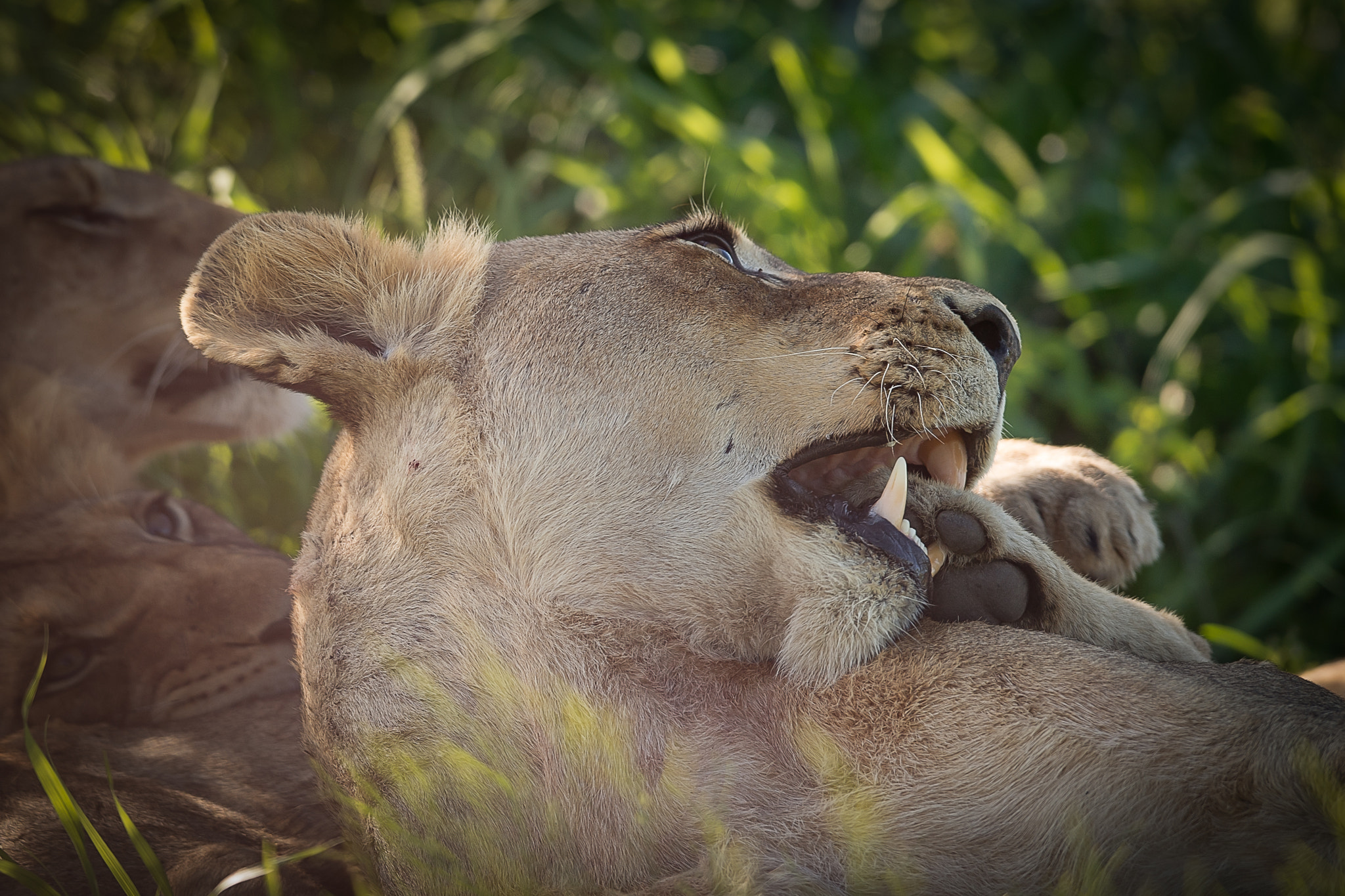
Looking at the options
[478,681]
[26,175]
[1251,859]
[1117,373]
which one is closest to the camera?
[1251,859]

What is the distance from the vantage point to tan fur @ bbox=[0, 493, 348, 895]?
1.71 m

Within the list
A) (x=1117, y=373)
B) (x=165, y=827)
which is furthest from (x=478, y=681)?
(x=1117, y=373)

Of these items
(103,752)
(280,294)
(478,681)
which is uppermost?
(280,294)

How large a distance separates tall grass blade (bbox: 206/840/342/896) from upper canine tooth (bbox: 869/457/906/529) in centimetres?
91

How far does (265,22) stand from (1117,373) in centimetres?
339

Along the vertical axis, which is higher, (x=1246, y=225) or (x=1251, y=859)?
(x=1246, y=225)

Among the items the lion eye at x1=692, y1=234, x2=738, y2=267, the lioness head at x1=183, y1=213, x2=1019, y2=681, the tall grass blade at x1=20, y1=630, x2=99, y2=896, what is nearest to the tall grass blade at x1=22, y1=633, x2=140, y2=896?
the tall grass blade at x1=20, y1=630, x2=99, y2=896

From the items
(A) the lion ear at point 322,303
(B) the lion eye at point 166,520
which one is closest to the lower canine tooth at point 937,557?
(A) the lion ear at point 322,303

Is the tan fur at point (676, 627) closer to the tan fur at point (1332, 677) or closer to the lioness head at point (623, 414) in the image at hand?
the lioness head at point (623, 414)

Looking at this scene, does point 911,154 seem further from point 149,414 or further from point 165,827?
point 165,827

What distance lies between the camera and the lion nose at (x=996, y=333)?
170 cm

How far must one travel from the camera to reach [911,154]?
12.9ft

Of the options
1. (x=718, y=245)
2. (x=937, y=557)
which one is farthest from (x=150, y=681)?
(x=937, y=557)

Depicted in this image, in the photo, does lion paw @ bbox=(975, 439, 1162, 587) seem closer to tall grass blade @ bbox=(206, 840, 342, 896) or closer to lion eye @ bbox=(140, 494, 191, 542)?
tall grass blade @ bbox=(206, 840, 342, 896)
